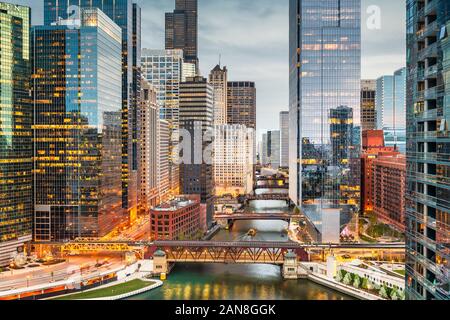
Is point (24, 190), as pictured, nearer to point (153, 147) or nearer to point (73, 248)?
point (73, 248)

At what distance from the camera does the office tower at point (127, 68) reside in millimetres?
27641

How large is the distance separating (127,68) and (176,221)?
1404 centimetres

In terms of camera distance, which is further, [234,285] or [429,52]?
[234,285]

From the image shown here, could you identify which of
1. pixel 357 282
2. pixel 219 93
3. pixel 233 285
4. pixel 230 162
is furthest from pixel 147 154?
pixel 219 93

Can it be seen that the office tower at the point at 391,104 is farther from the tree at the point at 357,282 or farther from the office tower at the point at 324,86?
the tree at the point at 357,282

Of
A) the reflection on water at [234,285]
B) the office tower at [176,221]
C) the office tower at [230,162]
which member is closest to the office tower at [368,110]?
the office tower at [230,162]

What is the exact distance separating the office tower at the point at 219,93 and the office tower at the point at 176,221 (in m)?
43.2

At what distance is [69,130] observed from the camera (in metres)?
22.0

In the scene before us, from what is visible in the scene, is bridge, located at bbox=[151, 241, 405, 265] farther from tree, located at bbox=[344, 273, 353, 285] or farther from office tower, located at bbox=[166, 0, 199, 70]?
office tower, located at bbox=[166, 0, 199, 70]

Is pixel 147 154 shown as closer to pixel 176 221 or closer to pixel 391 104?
pixel 176 221

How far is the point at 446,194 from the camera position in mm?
4621

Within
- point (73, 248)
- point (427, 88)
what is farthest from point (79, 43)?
point (427, 88)

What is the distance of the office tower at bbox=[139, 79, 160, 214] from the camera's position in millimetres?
33500
